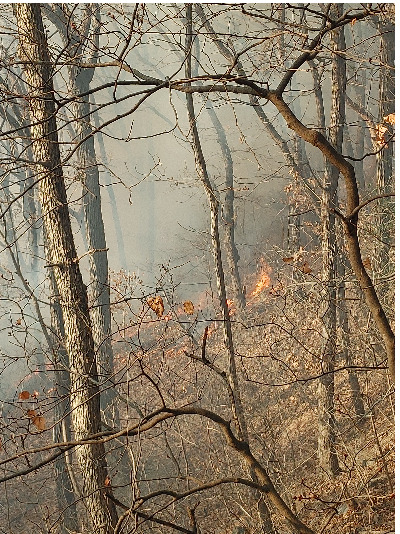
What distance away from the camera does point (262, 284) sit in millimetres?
19094

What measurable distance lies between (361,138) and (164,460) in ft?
43.0

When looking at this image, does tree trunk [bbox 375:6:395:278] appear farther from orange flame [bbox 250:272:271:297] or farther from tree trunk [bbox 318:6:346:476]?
orange flame [bbox 250:272:271:297]

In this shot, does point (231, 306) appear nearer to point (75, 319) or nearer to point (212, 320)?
point (75, 319)

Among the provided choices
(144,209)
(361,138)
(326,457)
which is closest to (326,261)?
(326,457)

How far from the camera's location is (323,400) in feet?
30.0

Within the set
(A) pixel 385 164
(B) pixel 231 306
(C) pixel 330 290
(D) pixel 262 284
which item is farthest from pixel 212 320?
(D) pixel 262 284

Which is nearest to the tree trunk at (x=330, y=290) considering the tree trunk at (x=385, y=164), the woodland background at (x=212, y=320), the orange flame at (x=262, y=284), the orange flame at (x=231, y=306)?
the woodland background at (x=212, y=320)

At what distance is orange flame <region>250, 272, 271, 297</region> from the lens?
61.4 feet

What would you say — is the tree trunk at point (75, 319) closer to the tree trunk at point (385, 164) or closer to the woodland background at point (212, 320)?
the woodland background at point (212, 320)

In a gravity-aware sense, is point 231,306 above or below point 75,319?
above

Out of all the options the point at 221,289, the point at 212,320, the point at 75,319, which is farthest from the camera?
the point at 221,289

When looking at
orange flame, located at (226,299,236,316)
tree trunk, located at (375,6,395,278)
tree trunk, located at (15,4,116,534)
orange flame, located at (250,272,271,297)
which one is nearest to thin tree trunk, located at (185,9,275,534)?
tree trunk, located at (15,4,116,534)
